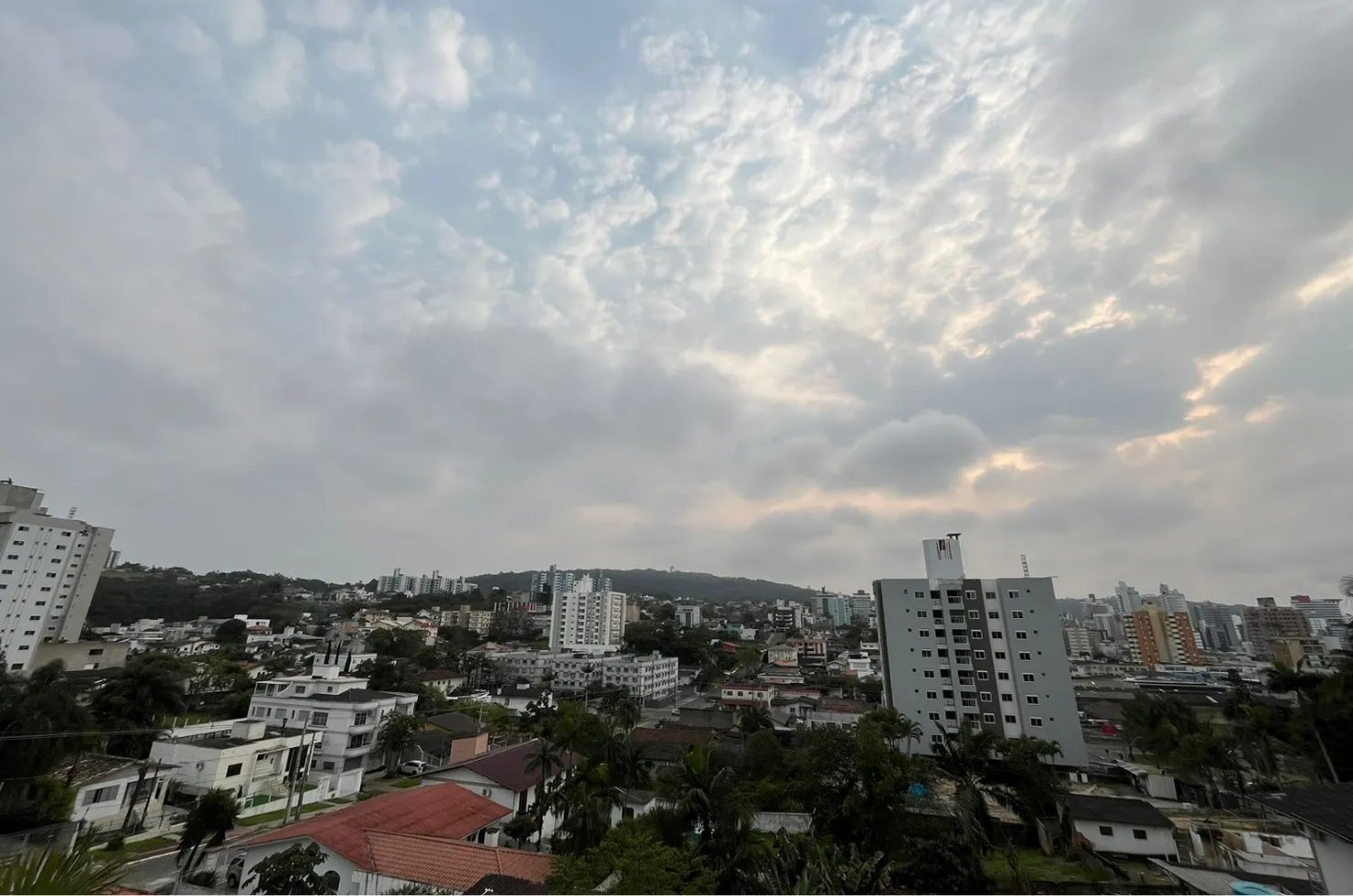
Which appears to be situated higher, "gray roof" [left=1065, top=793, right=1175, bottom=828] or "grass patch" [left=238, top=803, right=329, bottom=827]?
"gray roof" [left=1065, top=793, right=1175, bottom=828]

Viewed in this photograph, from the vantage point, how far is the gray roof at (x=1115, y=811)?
2456cm

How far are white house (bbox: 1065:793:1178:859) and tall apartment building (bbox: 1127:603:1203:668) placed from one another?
398 feet

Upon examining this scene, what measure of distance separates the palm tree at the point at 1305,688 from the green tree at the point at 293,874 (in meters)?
40.2

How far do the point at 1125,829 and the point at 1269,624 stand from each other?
512ft

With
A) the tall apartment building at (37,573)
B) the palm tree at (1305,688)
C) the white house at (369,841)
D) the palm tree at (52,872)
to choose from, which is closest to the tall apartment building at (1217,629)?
the palm tree at (1305,688)

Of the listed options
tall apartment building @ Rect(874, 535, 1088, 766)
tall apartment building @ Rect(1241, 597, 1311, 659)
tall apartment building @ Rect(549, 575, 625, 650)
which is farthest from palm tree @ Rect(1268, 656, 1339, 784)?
tall apartment building @ Rect(1241, 597, 1311, 659)

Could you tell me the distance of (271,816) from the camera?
28.4 m

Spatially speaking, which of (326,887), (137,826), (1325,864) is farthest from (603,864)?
(137,826)

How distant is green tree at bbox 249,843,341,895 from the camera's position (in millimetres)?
14953

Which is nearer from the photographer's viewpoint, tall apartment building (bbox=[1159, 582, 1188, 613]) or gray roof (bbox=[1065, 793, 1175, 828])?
gray roof (bbox=[1065, 793, 1175, 828])

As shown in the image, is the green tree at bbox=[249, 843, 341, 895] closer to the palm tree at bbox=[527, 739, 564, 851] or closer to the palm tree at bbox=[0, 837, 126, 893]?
the palm tree at bbox=[527, 739, 564, 851]

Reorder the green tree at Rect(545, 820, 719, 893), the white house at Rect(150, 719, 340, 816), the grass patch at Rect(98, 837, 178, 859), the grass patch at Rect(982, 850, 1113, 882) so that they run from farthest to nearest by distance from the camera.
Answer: the white house at Rect(150, 719, 340, 816), the grass patch at Rect(98, 837, 178, 859), the grass patch at Rect(982, 850, 1113, 882), the green tree at Rect(545, 820, 719, 893)

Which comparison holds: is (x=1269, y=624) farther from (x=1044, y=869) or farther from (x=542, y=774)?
(x=542, y=774)

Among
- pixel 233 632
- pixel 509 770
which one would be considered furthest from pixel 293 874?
pixel 233 632
